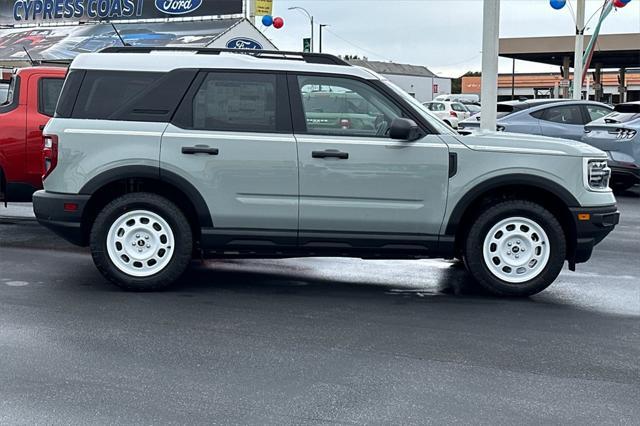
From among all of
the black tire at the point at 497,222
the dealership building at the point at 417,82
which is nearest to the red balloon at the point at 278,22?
the dealership building at the point at 417,82

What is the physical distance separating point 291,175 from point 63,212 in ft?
6.33

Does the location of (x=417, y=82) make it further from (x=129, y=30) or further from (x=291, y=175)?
(x=291, y=175)

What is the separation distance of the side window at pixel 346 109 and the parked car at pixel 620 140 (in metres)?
8.38

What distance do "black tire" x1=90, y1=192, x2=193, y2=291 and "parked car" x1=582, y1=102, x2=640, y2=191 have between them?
30.7ft

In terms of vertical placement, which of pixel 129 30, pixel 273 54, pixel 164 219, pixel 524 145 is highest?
pixel 129 30

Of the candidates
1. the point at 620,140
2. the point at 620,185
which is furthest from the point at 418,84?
the point at 620,140

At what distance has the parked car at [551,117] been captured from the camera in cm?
1614

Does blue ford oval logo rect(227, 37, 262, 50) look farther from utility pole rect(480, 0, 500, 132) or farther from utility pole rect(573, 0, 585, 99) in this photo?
utility pole rect(480, 0, 500, 132)

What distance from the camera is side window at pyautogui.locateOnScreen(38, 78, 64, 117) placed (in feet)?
32.8

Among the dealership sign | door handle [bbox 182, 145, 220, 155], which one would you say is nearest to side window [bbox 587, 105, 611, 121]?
door handle [bbox 182, 145, 220, 155]

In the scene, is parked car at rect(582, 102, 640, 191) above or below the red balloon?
below

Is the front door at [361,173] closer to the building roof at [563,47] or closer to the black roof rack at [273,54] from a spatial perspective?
the black roof rack at [273,54]

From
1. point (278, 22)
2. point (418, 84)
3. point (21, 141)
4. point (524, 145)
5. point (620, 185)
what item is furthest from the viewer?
point (418, 84)

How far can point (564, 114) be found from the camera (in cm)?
1644
